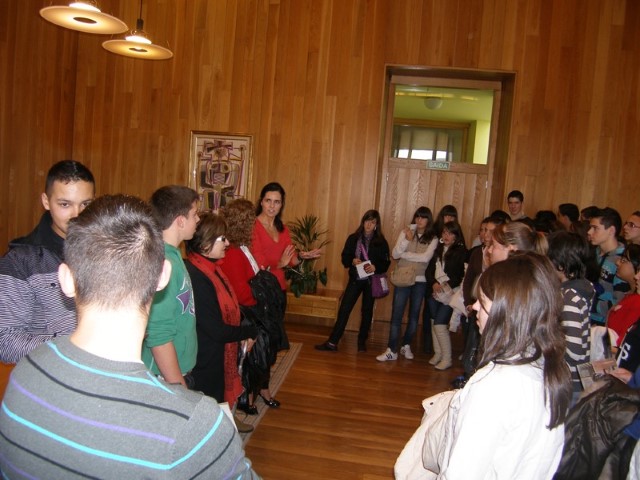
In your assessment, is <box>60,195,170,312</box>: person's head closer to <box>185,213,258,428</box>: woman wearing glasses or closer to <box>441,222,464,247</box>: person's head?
<box>185,213,258,428</box>: woman wearing glasses

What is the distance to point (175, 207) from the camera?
2.32m

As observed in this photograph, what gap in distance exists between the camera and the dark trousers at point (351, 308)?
6023 millimetres

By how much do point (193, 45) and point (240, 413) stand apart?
553 cm

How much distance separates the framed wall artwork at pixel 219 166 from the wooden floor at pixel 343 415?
2561 mm

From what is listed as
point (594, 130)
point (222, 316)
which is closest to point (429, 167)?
point (594, 130)

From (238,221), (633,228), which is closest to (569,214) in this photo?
(633,228)

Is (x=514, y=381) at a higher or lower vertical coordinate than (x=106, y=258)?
lower

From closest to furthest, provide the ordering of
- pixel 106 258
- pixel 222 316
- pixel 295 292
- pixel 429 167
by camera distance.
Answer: pixel 106 258 → pixel 222 316 → pixel 295 292 → pixel 429 167

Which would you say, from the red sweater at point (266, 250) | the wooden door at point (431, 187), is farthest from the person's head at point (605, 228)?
the wooden door at point (431, 187)

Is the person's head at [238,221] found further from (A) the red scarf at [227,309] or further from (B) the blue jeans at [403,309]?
(B) the blue jeans at [403,309]

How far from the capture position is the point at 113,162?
25.8 feet

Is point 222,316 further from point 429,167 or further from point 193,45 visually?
point 193,45

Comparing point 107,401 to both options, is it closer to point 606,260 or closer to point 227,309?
point 227,309

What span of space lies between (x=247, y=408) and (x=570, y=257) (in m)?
2.58
